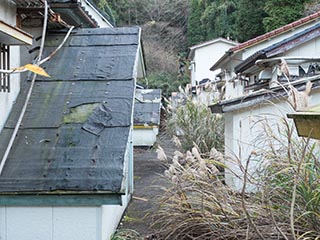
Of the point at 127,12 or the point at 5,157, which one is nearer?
the point at 5,157

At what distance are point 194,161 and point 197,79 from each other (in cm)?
2852

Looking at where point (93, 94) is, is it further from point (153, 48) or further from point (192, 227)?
point (153, 48)

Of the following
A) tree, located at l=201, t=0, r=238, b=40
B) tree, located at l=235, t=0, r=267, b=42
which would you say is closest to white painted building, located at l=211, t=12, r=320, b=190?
tree, located at l=235, t=0, r=267, b=42

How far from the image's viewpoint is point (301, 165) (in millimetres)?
4199

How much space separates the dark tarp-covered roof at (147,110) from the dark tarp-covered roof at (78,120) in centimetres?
1038

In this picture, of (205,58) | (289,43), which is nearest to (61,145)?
(289,43)

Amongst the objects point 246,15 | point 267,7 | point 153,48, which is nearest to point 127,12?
point 153,48

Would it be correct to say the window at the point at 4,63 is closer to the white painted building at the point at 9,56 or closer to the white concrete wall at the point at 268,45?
the white painted building at the point at 9,56

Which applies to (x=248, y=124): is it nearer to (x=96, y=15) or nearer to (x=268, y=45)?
(x=268, y=45)

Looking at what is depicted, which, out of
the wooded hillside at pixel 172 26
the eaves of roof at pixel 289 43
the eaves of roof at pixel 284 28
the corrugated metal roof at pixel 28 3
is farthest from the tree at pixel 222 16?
the corrugated metal roof at pixel 28 3

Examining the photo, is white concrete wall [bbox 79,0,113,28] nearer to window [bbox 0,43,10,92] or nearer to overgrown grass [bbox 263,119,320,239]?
window [bbox 0,43,10,92]

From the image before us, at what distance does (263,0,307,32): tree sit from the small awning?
67.7ft

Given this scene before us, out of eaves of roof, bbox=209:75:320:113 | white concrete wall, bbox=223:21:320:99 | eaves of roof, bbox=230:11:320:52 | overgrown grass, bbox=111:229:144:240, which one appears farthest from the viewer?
eaves of roof, bbox=230:11:320:52

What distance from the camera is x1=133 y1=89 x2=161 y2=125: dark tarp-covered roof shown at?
1769 cm
